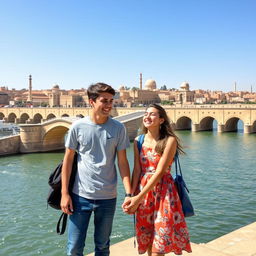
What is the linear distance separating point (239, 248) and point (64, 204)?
8.28 ft

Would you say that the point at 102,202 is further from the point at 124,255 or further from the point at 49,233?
the point at 49,233

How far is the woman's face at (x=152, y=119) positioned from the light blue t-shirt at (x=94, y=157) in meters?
0.37

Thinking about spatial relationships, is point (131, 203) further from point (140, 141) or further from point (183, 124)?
point (183, 124)

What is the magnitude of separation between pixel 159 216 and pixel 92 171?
2.19 feet

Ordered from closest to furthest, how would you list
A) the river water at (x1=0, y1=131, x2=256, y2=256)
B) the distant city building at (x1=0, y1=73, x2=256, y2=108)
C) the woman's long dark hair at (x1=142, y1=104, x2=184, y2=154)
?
the woman's long dark hair at (x1=142, y1=104, x2=184, y2=154) → the river water at (x1=0, y1=131, x2=256, y2=256) → the distant city building at (x1=0, y1=73, x2=256, y2=108)

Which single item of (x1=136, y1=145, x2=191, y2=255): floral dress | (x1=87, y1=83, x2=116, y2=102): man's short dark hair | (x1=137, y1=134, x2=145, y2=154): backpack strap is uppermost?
(x1=87, y1=83, x2=116, y2=102): man's short dark hair

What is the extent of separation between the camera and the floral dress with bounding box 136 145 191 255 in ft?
9.30

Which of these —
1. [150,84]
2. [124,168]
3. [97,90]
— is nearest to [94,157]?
[124,168]

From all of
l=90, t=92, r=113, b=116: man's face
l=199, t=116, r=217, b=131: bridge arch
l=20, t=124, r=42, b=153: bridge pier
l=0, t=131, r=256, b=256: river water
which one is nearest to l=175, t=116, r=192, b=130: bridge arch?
l=199, t=116, r=217, b=131: bridge arch

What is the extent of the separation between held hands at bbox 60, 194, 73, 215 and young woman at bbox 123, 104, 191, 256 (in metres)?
0.43

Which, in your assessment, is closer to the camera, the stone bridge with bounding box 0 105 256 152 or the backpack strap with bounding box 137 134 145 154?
the backpack strap with bounding box 137 134 145 154

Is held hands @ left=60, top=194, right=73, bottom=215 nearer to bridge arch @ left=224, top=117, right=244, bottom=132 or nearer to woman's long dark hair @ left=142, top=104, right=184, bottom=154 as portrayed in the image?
woman's long dark hair @ left=142, top=104, right=184, bottom=154

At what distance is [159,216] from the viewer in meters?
2.86

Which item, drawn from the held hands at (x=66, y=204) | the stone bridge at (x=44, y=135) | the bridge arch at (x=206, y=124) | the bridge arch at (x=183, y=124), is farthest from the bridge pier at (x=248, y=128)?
the held hands at (x=66, y=204)
